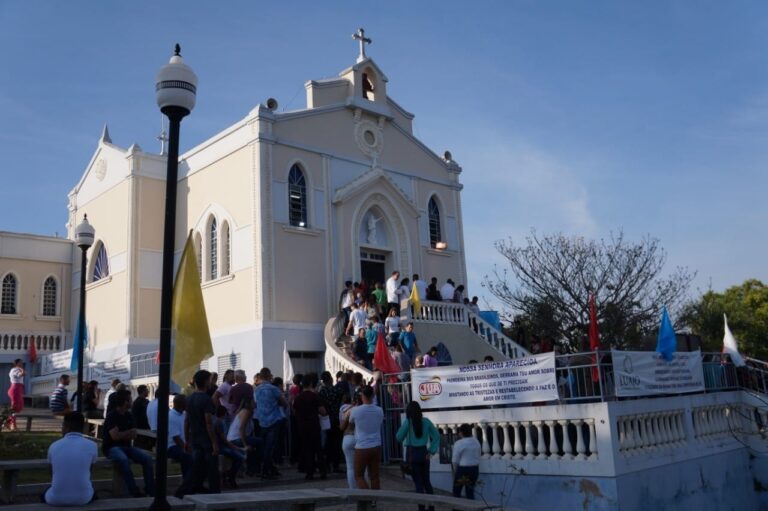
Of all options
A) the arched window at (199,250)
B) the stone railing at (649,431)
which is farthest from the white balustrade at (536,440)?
the arched window at (199,250)

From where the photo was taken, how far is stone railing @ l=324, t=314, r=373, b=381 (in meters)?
18.4

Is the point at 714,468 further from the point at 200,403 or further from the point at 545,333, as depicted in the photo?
the point at 545,333

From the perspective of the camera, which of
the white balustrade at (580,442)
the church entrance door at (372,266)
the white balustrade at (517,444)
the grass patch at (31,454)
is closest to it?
the white balustrade at (580,442)

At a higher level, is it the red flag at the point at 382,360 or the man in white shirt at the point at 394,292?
the man in white shirt at the point at 394,292

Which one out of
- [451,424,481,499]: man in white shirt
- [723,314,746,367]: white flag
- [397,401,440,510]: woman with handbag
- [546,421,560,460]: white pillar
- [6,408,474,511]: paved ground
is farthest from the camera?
[723,314,746,367]: white flag

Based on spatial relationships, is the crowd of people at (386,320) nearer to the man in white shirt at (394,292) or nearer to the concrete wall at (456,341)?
the man in white shirt at (394,292)

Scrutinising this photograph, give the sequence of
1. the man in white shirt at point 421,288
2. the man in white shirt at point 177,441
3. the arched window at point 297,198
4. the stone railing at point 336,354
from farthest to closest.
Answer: the arched window at point 297,198 → the man in white shirt at point 421,288 → the stone railing at point 336,354 → the man in white shirt at point 177,441

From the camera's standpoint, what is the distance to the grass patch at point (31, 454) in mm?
12078

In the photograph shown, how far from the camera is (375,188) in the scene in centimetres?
2602

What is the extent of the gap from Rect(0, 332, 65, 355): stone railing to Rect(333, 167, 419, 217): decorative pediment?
13.6m

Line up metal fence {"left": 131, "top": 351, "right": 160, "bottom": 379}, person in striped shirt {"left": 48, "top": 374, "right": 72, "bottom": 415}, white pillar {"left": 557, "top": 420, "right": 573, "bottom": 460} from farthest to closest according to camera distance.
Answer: metal fence {"left": 131, "top": 351, "right": 160, "bottom": 379}
person in striped shirt {"left": 48, "top": 374, "right": 72, "bottom": 415}
white pillar {"left": 557, "top": 420, "right": 573, "bottom": 460}

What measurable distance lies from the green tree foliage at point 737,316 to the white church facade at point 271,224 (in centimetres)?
1402

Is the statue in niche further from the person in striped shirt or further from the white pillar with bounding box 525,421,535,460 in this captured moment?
the white pillar with bounding box 525,421,535,460

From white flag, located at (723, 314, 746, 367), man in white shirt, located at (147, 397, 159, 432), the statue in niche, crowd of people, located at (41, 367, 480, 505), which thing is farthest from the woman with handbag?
the statue in niche
